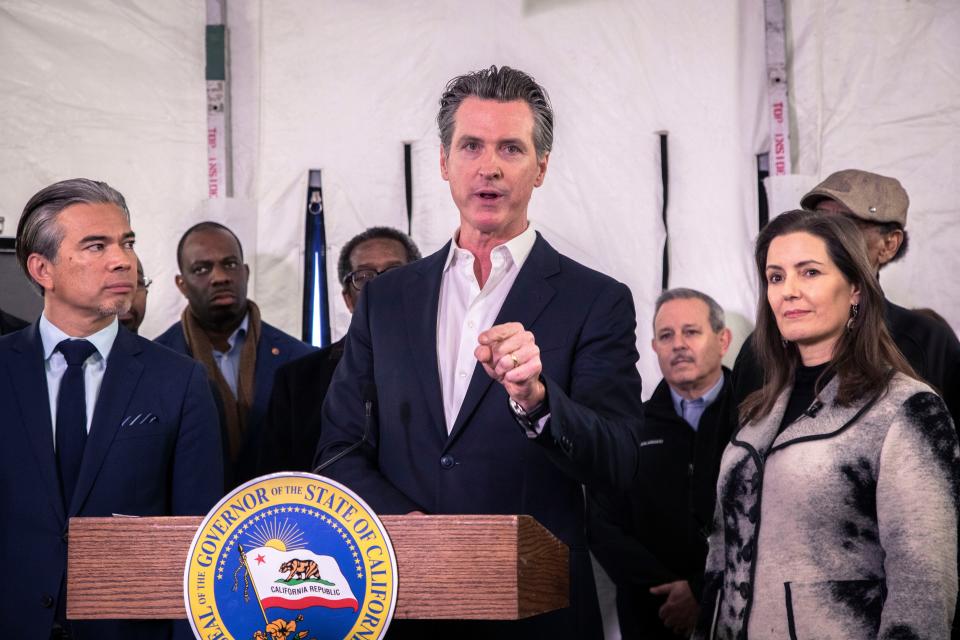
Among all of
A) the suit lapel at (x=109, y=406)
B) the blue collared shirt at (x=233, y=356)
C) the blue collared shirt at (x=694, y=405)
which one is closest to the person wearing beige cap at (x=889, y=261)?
the blue collared shirt at (x=694, y=405)

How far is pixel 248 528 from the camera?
1639 millimetres

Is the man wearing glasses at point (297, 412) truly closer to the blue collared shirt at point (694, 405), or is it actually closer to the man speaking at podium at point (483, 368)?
the blue collared shirt at point (694, 405)

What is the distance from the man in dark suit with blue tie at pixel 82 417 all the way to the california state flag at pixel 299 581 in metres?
1.07

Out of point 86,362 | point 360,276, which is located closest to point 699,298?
point 360,276

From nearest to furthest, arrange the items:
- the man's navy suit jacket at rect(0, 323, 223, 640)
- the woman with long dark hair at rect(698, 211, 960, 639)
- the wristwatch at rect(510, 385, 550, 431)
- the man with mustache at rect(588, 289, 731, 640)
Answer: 1. the wristwatch at rect(510, 385, 550, 431)
2. the woman with long dark hair at rect(698, 211, 960, 639)
3. the man's navy suit jacket at rect(0, 323, 223, 640)
4. the man with mustache at rect(588, 289, 731, 640)

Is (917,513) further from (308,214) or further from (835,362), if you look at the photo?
(308,214)

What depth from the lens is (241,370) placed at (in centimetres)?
458

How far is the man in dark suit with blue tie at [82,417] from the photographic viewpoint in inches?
105

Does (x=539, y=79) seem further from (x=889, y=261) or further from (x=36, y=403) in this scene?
(x=36, y=403)

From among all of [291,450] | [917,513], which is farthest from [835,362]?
[291,450]

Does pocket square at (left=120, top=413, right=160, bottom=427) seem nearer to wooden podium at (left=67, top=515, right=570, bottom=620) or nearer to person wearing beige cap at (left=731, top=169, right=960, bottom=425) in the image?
wooden podium at (left=67, top=515, right=570, bottom=620)

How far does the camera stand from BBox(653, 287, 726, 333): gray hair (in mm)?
4758

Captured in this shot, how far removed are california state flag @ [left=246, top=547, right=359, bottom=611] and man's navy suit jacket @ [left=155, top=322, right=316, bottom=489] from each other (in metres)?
2.58

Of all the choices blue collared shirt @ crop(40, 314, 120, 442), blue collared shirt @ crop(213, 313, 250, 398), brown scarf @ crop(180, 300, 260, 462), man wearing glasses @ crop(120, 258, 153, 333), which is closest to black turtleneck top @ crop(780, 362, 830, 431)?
blue collared shirt @ crop(40, 314, 120, 442)
